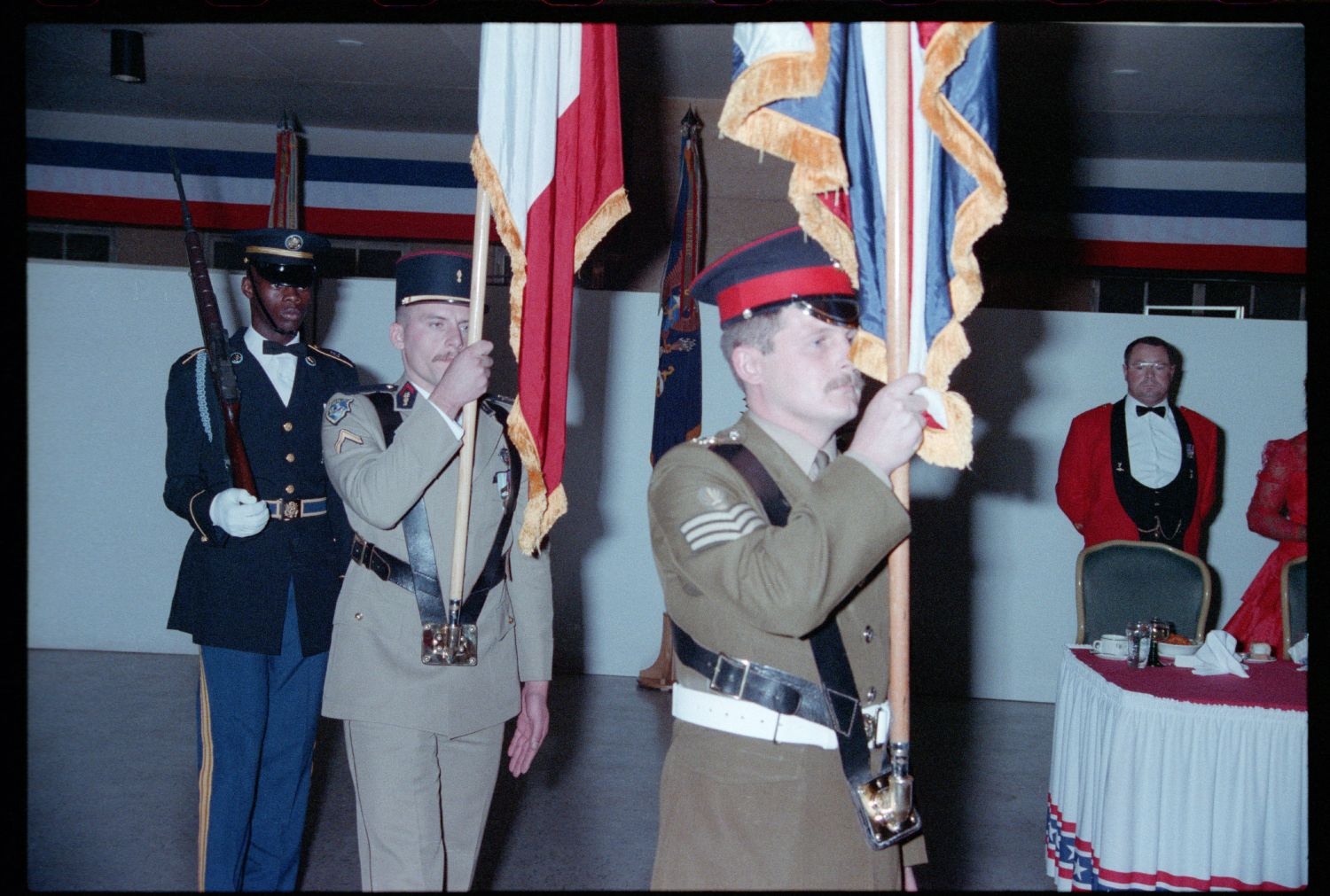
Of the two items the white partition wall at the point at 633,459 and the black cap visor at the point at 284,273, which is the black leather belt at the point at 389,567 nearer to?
the black cap visor at the point at 284,273

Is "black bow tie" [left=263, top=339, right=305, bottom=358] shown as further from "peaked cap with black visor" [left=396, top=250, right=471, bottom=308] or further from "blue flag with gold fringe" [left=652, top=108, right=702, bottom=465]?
"blue flag with gold fringe" [left=652, top=108, right=702, bottom=465]

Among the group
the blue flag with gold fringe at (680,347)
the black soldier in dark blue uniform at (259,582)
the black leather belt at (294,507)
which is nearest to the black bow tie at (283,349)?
the black soldier in dark blue uniform at (259,582)

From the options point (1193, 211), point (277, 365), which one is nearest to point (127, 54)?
point (277, 365)

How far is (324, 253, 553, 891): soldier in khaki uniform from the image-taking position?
216 cm

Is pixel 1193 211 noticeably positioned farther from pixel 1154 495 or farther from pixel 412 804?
pixel 412 804

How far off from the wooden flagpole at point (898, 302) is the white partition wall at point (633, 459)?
4173 millimetres

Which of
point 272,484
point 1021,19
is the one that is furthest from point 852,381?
point 272,484

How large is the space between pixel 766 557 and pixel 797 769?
34 cm

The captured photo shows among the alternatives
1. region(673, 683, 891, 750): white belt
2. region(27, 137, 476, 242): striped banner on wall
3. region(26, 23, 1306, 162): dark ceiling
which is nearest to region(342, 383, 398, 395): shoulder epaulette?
region(673, 683, 891, 750): white belt

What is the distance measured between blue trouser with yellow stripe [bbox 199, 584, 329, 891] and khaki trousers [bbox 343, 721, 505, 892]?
0.60m

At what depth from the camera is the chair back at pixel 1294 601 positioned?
3650 millimetres

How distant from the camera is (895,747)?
1.59 meters

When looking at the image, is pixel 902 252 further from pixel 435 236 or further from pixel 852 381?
pixel 435 236

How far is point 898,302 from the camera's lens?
5.22 feet
